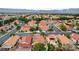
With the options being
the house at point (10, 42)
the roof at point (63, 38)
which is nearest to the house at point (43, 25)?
the roof at point (63, 38)

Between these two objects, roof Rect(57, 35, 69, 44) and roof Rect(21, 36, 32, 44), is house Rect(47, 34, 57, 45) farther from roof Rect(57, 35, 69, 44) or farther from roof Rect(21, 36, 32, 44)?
roof Rect(21, 36, 32, 44)

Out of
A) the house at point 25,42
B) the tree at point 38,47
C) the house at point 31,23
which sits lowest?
the tree at point 38,47

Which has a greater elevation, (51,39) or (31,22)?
(31,22)

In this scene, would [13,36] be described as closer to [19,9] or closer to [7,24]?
[7,24]

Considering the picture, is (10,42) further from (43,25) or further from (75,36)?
(75,36)

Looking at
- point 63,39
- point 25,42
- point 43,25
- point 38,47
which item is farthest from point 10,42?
point 63,39

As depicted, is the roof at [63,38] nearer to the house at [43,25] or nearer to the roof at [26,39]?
the house at [43,25]

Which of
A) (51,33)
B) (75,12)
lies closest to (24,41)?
(51,33)
